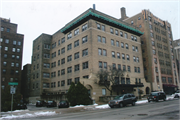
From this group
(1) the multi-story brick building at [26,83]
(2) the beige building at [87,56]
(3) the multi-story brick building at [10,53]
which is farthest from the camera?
(1) the multi-story brick building at [26,83]

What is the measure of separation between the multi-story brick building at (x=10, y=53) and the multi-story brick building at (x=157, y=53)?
4472 centimetres

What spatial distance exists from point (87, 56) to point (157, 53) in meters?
30.4

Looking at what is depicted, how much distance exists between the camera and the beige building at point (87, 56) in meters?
38.9

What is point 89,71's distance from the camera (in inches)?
1481

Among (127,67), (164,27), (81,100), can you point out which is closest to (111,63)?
(127,67)

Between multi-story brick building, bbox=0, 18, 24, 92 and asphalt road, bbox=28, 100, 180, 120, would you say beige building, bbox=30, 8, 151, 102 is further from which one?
asphalt road, bbox=28, 100, 180, 120

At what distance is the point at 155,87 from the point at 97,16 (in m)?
29.0

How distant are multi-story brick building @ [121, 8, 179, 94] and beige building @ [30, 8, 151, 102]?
549 cm

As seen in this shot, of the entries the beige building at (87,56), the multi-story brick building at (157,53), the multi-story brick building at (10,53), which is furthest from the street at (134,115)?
the multi-story brick building at (10,53)

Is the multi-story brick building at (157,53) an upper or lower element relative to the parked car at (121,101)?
upper

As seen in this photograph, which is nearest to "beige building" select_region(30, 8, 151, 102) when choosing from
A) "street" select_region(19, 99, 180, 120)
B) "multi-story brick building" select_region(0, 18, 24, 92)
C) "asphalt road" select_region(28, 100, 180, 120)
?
"multi-story brick building" select_region(0, 18, 24, 92)

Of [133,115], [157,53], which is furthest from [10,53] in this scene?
[133,115]

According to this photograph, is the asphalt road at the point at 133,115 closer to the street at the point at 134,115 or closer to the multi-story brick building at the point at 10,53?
the street at the point at 134,115

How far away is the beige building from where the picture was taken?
128 ft
